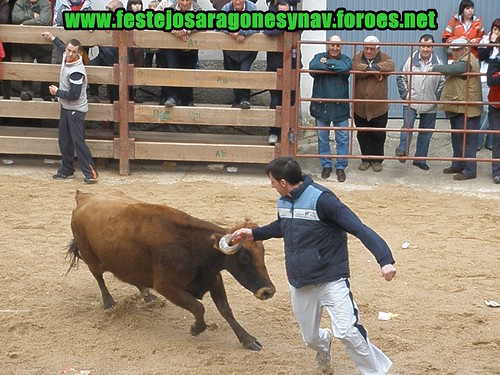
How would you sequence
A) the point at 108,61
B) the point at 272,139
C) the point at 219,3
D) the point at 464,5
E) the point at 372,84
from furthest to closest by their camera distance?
the point at 464,5 < the point at 219,3 < the point at 108,61 < the point at 272,139 < the point at 372,84

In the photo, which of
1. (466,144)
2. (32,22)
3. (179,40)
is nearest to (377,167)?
(466,144)

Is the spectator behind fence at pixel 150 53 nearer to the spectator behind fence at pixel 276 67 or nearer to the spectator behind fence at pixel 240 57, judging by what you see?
the spectator behind fence at pixel 240 57

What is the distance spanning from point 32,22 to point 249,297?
631cm

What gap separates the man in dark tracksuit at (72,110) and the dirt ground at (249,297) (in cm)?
27

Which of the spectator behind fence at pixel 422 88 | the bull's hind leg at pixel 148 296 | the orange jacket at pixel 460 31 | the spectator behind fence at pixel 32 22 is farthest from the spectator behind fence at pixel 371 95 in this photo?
the bull's hind leg at pixel 148 296

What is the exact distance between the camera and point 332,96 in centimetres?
1212

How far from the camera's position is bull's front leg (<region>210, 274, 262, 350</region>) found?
21.7 feet

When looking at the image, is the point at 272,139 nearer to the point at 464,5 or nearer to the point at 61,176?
the point at 61,176

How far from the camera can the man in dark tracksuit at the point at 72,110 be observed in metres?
11.7

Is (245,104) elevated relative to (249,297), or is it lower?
elevated

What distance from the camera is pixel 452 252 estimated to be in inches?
358

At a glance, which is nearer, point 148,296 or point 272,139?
point 148,296

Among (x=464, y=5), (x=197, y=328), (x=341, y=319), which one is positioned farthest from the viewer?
(x=464, y=5)

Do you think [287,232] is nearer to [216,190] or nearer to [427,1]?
[216,190]
